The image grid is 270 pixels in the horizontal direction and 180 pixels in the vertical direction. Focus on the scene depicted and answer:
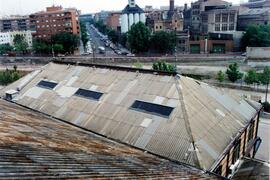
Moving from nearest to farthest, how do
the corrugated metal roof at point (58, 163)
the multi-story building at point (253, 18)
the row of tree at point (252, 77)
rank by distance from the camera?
the corrugated metal roof at point (58, 163) → the row of tree at point (252, 77) → the multi-story building at point (253, 18)

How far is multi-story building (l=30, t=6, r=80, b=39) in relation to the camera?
118125 mm

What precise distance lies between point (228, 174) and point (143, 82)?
38.5 feet

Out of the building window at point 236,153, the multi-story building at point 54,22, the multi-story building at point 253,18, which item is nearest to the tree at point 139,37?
the multi-story building at point 54,22

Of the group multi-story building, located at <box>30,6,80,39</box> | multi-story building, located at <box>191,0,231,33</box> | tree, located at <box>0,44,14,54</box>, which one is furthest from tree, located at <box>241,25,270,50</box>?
tree, located at <box>0,44,14,54</box>

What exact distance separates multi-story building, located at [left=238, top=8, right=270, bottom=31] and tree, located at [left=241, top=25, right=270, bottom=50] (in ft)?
57.9

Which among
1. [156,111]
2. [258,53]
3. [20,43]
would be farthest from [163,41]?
[156,111]

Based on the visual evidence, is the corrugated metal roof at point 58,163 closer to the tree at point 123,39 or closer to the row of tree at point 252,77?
the row of tree at point 252,77

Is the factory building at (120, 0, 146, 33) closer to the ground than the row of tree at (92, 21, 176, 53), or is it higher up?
higher up

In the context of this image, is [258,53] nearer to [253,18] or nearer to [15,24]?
[253,18]

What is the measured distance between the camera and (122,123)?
24.5 metres

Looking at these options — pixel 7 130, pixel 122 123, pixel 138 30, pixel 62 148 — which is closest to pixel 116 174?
pixel 62 148

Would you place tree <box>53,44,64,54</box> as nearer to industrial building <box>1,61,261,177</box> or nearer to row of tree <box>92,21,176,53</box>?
row of tree <box>92,21,176,53</box>

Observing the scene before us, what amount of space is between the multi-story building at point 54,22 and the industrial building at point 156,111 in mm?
89363

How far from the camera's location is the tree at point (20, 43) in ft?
373
